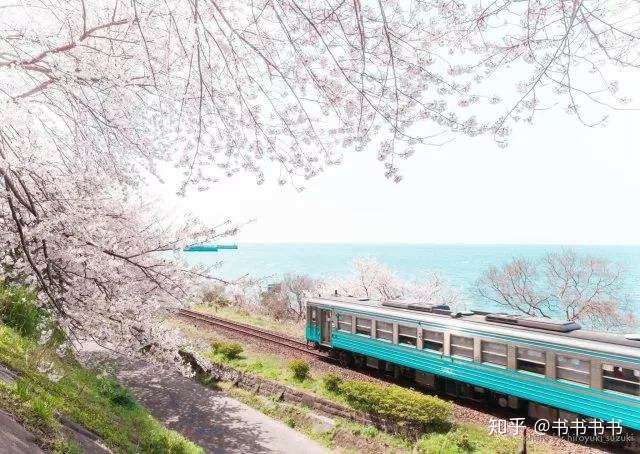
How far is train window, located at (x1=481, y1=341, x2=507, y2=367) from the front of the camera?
10812 millimetres

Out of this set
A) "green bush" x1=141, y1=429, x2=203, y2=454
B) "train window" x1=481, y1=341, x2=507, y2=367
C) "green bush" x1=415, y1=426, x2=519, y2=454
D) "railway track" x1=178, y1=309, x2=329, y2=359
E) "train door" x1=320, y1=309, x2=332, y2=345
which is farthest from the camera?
"railway track" x1=178, y1=309, x2=329, y2=359

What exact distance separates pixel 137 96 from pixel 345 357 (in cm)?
1248

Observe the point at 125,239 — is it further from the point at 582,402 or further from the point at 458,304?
the point at 458,304

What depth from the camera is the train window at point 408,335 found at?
12.9 m

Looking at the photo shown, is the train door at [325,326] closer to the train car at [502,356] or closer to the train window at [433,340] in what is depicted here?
the train car at [502,356]

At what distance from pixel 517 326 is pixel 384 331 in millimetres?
4157

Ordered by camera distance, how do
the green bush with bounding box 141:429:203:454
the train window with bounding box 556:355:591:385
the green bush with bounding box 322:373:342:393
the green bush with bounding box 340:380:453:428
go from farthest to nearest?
the green bush with bounding box 322:373:342:393 < the green bush with bounding box 340:380:453:428 < the train window with bounding box 556:355:591:385 < the green bush with bounding box 141:429:203:454

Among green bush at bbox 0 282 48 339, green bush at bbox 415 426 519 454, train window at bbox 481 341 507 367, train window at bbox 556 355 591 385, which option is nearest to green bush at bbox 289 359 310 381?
green bush at bbox 415 426 519 454

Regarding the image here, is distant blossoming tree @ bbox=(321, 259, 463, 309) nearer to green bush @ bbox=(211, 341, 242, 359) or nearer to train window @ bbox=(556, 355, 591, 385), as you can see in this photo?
green bush @ bbox=(211, 341, 242, 359)

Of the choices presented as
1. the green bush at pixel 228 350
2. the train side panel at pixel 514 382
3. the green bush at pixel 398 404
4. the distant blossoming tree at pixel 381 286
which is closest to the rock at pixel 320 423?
the green bush at pixel 398 404

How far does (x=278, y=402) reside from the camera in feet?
42.5

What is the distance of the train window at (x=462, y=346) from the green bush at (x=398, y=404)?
1420 millimetres

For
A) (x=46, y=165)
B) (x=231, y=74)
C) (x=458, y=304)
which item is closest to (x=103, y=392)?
(x=46, y=165)

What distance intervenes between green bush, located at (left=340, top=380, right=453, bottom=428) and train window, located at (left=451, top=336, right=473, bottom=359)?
1.42 meters
